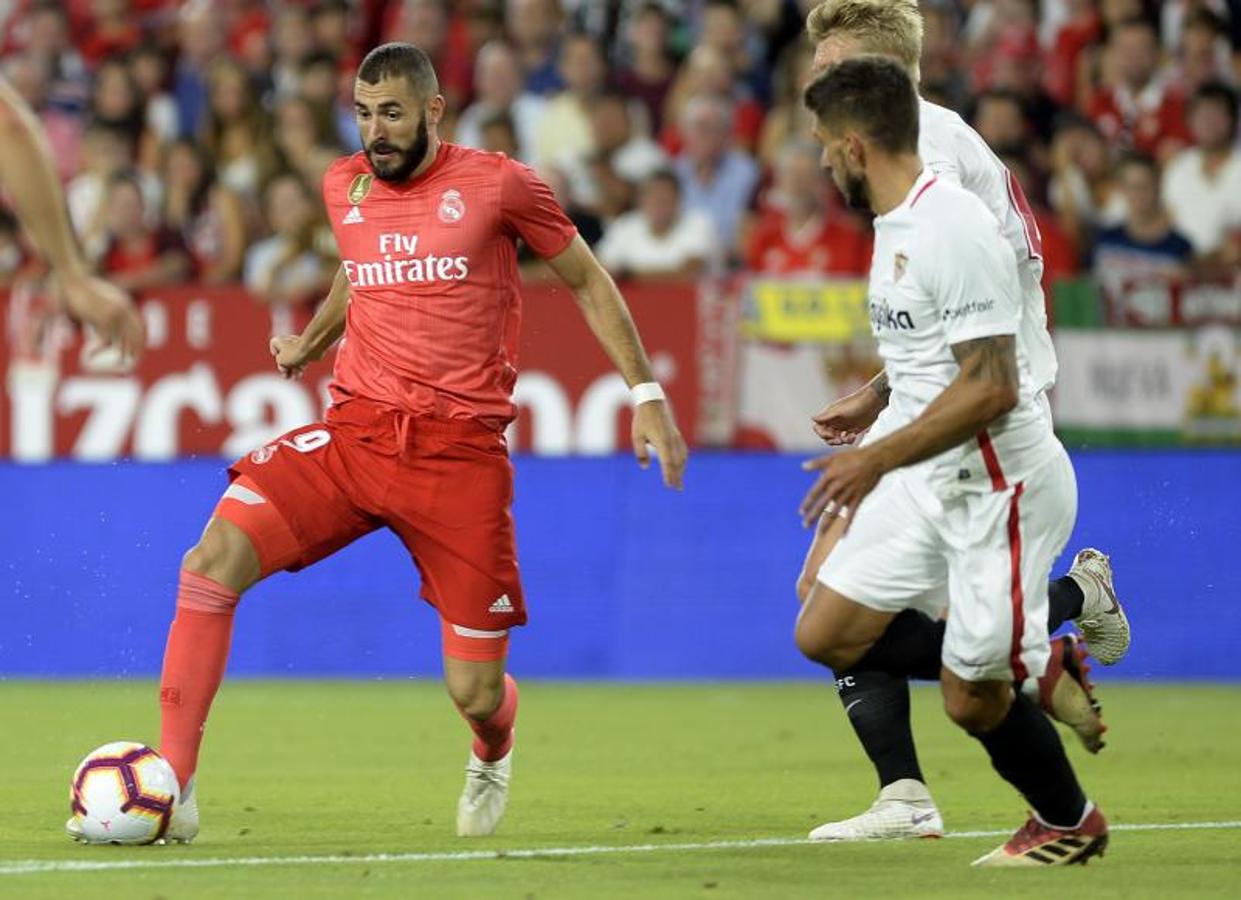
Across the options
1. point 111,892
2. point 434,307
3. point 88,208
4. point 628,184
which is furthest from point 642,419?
point 88,208

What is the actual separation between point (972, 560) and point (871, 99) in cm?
125

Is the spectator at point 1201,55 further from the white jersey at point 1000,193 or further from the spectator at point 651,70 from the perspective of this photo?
the white jersey at point 1000,193

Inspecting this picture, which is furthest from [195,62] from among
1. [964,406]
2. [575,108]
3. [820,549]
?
[964,406]

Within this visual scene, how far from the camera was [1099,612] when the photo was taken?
27.6ft

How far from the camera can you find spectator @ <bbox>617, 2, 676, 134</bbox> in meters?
18.0

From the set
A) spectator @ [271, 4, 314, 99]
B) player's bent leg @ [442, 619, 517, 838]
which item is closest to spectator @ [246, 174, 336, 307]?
spectator @ [271, 4, 314, 99]

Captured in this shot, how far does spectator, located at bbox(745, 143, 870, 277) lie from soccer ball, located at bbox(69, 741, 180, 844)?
8354 mm

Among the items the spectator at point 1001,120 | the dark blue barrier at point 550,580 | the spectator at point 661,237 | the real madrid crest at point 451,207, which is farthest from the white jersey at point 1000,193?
the spectator at point 1001,120

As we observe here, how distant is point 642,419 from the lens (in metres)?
7.96

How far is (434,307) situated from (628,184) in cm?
865

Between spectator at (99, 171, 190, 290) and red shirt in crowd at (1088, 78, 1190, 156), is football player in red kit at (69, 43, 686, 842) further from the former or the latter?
red shirt in crowd at (1088, 78, 1190, 156)

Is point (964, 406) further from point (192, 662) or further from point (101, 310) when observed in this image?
point (192, 662)

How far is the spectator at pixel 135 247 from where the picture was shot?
16.8 metres

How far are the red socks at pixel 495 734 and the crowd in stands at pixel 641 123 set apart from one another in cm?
729
